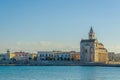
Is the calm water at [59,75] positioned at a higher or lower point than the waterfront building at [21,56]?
lower

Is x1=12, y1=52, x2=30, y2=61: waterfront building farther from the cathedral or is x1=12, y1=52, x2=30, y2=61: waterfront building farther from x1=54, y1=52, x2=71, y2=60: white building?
the cathedral

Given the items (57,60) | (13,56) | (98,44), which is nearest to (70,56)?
(57,60)

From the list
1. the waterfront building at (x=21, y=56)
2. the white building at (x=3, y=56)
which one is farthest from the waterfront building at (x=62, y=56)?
the white building at (x=3, y=56)

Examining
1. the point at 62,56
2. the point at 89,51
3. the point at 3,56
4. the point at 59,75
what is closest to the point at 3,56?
the point at 3,56

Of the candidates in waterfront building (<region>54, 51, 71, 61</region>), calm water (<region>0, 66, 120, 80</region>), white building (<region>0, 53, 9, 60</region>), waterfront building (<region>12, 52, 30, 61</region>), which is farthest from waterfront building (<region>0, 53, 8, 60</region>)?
calm water (<region>0, 66, 120, 80</region>)

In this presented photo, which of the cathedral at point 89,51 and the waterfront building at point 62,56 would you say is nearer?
the cathedral at point 89,51

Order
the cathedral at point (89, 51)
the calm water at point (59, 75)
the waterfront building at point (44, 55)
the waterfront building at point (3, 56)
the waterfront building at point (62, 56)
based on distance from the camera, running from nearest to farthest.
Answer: the calm water at point (59, 75) → the cathedral at point (89, 51) → the waterfront building at point (62, 56) → the waterfront building at point (44, 55) → the waterfront building at point (3, 56)

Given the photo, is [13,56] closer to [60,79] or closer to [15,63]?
[15,63]

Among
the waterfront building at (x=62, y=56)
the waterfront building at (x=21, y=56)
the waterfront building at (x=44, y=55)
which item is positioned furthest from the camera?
the waterfront building at (x=21, y=56)

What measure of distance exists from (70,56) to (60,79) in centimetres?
6393

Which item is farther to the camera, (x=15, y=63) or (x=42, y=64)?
(x=15, y=63)

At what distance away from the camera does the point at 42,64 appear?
302ft

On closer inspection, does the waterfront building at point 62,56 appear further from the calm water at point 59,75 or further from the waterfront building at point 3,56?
the calm water at point 59,75

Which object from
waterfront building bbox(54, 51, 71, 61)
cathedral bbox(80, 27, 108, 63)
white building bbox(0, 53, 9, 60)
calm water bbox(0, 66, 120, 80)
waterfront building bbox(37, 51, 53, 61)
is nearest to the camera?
calm water bbox(0, 66, 120, 80)
